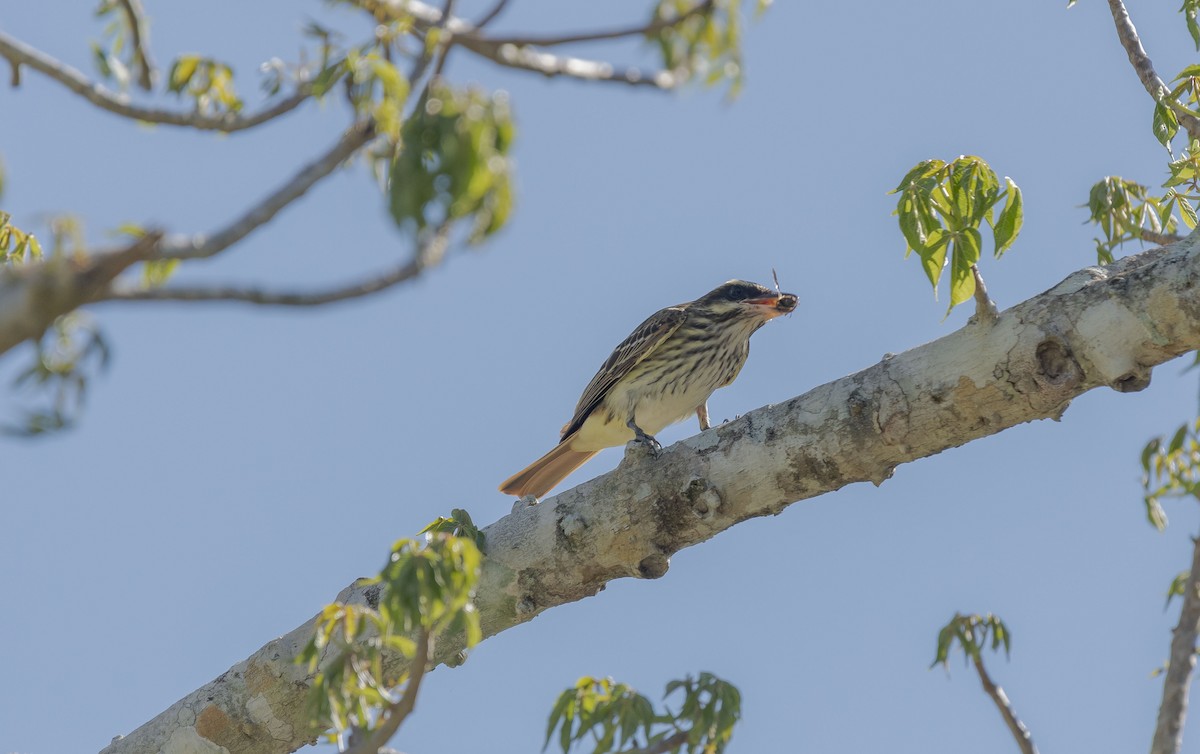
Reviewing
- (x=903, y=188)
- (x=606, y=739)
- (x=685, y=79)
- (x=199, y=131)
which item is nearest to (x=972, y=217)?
(x=903, y=188)

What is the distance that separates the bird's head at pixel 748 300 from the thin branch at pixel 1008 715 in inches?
156

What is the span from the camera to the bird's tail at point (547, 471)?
8.09 meters

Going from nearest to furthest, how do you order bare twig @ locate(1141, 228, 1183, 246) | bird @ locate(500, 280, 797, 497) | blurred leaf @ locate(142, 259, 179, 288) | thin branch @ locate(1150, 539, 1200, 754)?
1. blurred leaf @ locate(142, 259, 179, 288)
2. thin branch @ locate(1150, 539, 1200, 754)
3. bare twig @ locate(1141, 228, 1183, 246)
4. bird @ locate(500, 280, 797, 497)

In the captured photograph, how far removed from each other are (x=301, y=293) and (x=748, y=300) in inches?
237

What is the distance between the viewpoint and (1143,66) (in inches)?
200

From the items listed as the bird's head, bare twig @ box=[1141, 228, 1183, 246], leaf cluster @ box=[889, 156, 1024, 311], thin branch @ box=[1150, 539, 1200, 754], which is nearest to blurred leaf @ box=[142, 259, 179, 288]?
leaf cluster @ box=[889, 156, 1024, 311]

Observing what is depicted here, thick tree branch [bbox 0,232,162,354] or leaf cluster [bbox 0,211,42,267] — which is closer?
thick tree branch [bbox 0,232,162,354]

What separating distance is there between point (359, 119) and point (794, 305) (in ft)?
18.2

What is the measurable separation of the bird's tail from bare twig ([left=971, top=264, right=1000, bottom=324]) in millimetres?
3961

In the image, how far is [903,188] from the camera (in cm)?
415

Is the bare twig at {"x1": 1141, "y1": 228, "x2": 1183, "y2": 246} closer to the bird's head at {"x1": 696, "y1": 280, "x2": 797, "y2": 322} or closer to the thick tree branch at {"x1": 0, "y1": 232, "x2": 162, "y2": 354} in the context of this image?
the bird's head at {"x1": 696, "y1": 280, "x2": 797, "y2": 322}

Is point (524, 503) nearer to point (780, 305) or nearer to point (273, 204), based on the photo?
point (273, 204)

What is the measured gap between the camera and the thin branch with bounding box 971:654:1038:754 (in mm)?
4176

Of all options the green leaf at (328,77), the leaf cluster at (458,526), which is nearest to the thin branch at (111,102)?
the green leaf at (328,77)
